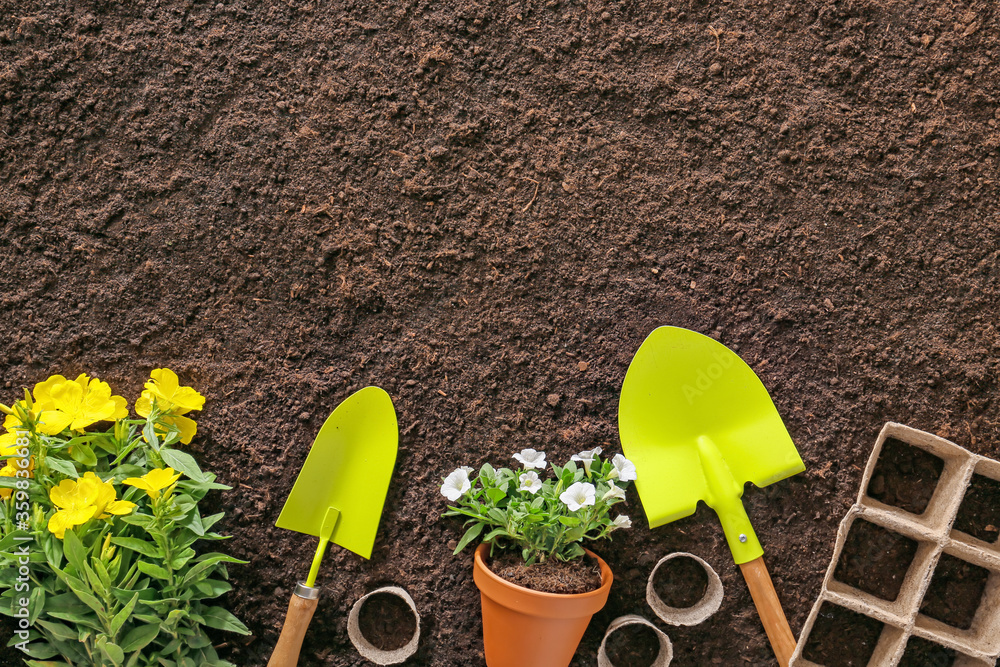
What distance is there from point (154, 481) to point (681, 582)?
34.0 inches

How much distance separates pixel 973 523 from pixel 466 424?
875 mm

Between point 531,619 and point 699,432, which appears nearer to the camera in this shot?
point 531,619

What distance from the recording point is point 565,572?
3.10 feet

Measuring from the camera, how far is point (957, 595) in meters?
1.03

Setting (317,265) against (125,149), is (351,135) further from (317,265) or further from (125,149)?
(125,149)

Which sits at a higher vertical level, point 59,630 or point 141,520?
point 141,520

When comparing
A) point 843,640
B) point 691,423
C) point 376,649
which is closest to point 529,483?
point 691,423

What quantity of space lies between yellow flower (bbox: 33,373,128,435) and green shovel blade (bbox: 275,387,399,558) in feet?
1.06

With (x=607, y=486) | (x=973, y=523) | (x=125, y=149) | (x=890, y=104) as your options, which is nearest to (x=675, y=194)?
(x=890, y=104)

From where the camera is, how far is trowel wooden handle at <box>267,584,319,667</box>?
968 millimetres

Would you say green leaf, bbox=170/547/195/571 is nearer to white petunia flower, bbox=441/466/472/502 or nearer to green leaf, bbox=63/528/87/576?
green leaf, bbox=63/528/87/576

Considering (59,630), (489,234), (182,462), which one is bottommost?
(59,630)

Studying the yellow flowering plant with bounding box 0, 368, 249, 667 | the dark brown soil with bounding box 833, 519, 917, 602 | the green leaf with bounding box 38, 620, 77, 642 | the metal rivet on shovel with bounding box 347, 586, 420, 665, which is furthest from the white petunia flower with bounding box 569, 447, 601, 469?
the green leaf with bounding box 38, 620, 77, 642

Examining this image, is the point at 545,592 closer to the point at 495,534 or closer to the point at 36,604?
the point at 495,534
